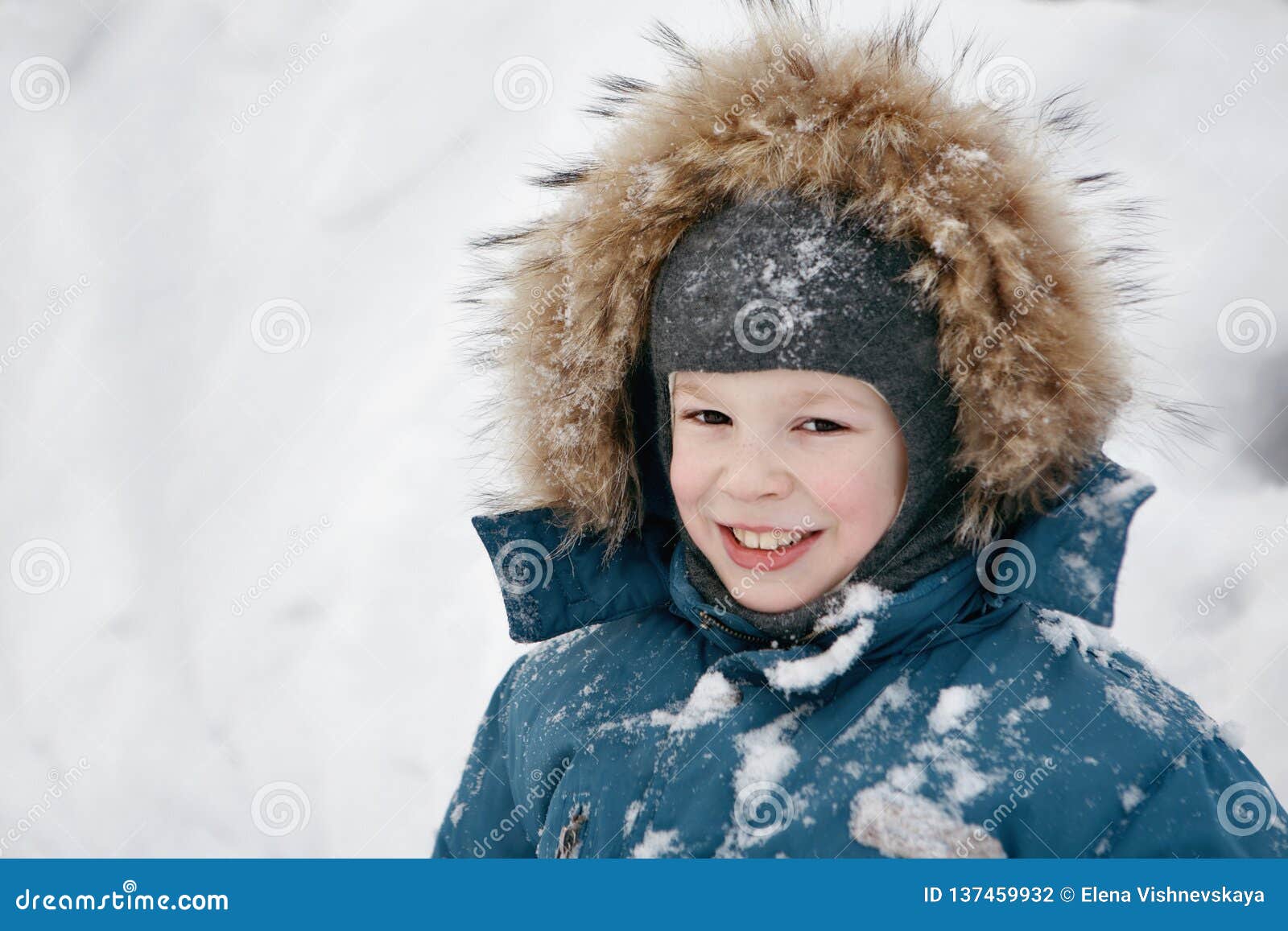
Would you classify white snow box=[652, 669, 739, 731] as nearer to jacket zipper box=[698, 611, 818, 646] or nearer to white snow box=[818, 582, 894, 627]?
jacket zipper box=[698, 611, 818, 646]

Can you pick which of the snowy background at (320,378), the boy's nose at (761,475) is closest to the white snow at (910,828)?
the boy's nose at (761,475)

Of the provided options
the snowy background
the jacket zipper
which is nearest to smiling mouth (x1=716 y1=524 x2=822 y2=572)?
the jacket zipper

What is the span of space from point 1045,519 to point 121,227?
2.96m

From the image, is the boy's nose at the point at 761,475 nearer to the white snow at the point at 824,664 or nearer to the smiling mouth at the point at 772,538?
the smiling mouth at the point at 772,538

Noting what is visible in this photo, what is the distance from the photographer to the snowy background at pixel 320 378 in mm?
2449

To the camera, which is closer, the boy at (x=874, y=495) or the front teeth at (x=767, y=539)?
the boy at (x=874, y=495)

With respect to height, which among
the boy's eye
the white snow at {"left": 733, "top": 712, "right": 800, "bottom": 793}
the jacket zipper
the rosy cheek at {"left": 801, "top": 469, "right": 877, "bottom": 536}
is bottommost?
the white snow at {"left": 733, "top": 712, "right": 800, "bottom": 793}

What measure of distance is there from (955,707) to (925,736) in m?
0.05

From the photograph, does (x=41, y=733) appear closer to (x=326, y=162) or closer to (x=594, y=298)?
(x=326, y=162)

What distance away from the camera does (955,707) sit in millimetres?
1178

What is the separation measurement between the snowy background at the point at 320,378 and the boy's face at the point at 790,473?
122cm

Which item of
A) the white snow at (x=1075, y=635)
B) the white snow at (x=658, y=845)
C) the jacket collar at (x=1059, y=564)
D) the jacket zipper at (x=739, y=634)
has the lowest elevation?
the white snow at (x=658, y=845)

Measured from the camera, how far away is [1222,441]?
96.1 inches

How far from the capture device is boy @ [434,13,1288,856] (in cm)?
114
